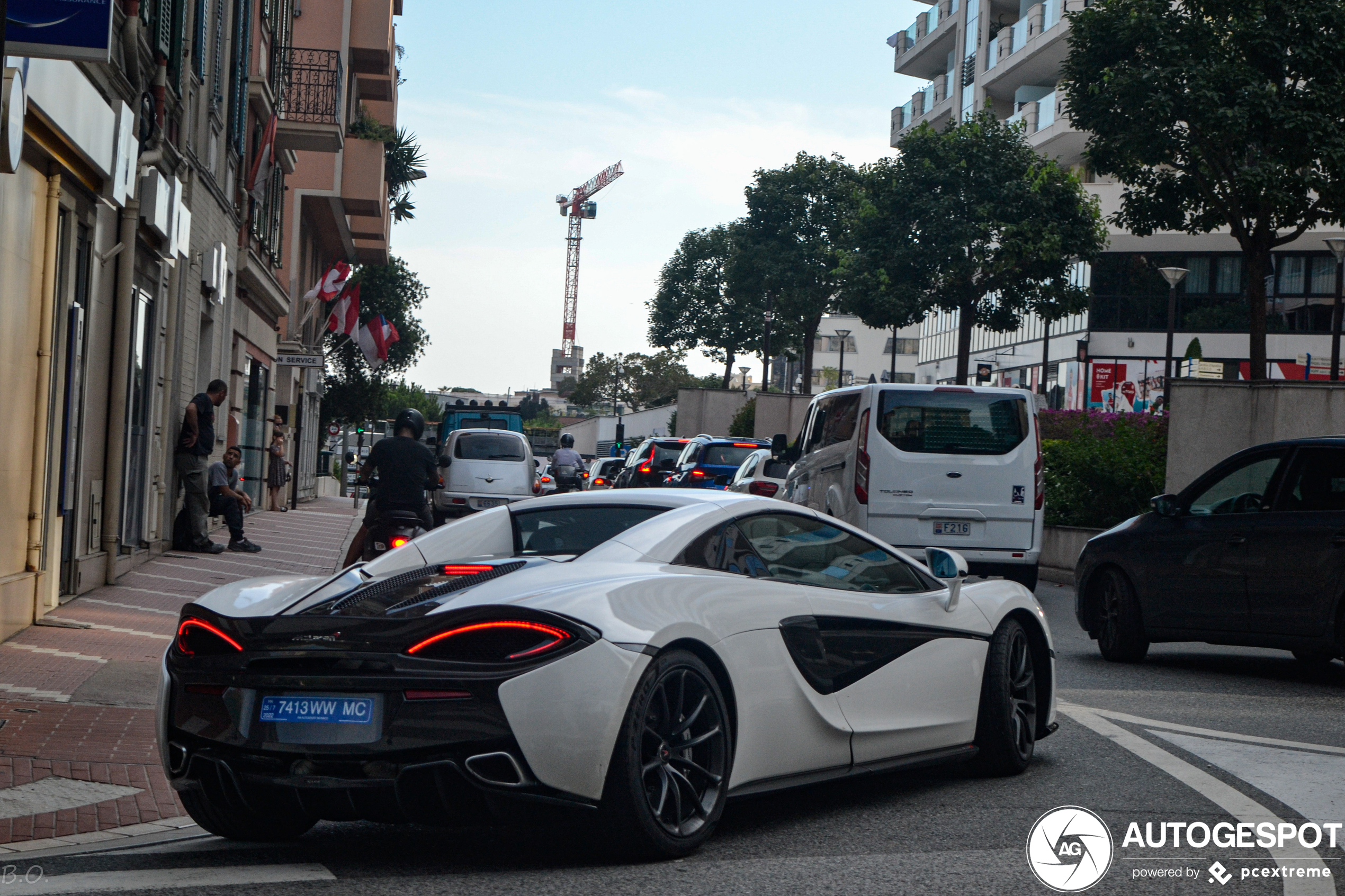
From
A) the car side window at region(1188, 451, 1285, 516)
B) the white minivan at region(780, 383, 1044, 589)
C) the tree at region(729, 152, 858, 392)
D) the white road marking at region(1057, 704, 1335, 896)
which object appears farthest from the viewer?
the tree at region(729, 152, 858, 392)

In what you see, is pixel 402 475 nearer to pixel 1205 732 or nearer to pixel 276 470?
pixel 1205 732

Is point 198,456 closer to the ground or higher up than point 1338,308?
closer to the ground

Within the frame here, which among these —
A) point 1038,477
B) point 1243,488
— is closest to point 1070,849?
point 1243,488

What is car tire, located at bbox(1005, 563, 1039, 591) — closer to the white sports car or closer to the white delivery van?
the white sports car

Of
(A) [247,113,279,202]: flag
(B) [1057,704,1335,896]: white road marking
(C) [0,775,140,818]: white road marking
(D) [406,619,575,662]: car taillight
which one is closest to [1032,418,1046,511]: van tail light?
(B) [1057,704,1335,896]: white road marking

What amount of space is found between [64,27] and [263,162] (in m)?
16.4

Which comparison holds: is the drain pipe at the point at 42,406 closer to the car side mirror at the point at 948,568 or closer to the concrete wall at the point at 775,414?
the car side mirror at the point at 948,568

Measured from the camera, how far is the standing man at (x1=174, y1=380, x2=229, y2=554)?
1816 cm

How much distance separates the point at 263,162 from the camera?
2522 cm

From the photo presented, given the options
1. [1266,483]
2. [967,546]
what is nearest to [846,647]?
[1266,483]

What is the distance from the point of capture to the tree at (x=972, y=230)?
42.7 metres

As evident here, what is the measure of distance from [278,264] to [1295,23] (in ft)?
63.4

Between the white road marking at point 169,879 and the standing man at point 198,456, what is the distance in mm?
13586

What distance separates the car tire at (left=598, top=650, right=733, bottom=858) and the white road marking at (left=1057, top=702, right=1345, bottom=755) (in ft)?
12.3
